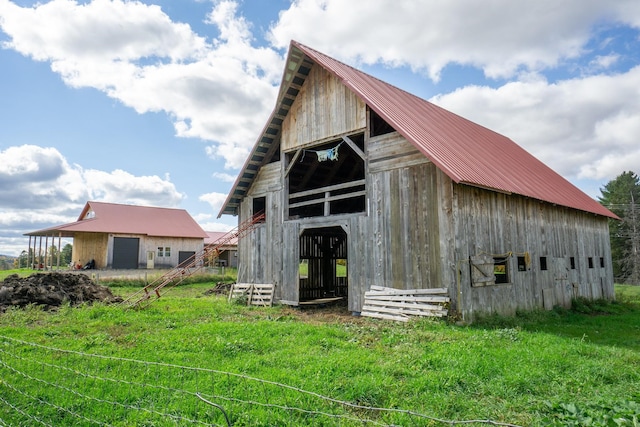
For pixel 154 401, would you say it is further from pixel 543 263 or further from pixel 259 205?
pixel 543 263

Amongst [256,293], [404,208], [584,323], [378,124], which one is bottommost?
[584,323]

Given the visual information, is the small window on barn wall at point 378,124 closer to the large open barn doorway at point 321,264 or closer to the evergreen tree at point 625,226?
the large open barn doorway at point 321,264

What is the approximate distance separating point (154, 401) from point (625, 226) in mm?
52207

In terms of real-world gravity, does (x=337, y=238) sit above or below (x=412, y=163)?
below

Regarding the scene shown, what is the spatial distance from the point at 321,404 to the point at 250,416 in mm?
991

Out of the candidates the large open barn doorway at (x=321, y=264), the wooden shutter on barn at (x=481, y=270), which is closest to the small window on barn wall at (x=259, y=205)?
the large open barn doorway at (x=321, y=264)

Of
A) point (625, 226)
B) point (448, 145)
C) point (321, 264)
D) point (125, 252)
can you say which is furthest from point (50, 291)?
point (625, 226)

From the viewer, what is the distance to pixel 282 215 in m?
17.0

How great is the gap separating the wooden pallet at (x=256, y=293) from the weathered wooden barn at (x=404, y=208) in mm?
353

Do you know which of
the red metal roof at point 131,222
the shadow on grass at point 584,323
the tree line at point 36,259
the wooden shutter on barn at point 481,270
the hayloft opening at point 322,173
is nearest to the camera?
the shadow on grass at point 584,323

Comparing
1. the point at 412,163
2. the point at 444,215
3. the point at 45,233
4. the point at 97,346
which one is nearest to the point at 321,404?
the point at 97,346

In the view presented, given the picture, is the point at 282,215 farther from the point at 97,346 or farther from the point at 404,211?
the point at 97,346

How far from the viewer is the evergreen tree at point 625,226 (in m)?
41.0

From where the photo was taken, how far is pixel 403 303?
1243 cm
